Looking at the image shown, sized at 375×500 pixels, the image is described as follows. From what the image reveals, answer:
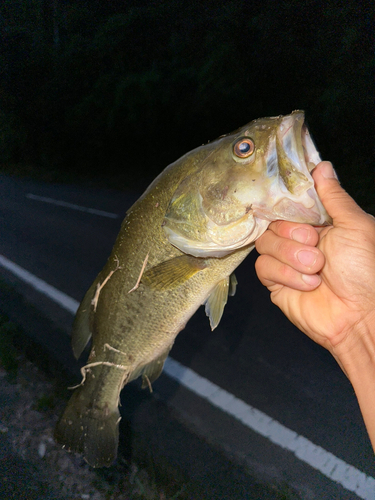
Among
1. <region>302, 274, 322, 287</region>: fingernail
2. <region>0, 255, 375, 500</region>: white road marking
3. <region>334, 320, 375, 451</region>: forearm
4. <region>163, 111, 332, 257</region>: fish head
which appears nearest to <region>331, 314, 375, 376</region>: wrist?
<region>334, 320, 375, 451</region>: forearm

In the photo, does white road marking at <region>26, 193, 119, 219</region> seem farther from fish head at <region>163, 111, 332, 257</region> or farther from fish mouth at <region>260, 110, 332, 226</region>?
fish mouth at <region>260, 110, 332, 226</region>

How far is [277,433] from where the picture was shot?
273cm

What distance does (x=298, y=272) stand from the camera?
1692 mm

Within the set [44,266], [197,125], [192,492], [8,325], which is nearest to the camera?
[192,492]

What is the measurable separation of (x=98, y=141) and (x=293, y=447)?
18.5m

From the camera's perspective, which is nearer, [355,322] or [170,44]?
[355,322]

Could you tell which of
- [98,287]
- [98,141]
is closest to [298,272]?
[98,287]

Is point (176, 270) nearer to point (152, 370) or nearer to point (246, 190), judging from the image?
point (246, 190)

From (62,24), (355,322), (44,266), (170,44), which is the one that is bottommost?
(44,266)

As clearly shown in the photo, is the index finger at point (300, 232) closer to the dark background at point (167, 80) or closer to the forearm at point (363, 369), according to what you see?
the forearm at point (363, 369)

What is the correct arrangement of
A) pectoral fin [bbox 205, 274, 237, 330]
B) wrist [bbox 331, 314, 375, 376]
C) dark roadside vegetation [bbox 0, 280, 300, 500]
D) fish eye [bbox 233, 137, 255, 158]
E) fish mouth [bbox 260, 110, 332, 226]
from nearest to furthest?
fish mouth [bbox 260, 110, 332, 226]
fish eye [bbox 233, 137, 255, 158]
wrist [bbox 331, 314, 375, 376]
pectoral fin [bbox 205, 274, 237, 330]
dark roadside vegetation [bbox 0, 280, 300, 500]

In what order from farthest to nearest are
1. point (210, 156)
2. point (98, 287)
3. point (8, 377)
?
point (8, 377) < point (98, 287) < point (210, 156)

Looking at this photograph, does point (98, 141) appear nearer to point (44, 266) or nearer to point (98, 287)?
point (44, 266)

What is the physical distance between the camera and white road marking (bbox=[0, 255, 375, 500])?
2402mm
